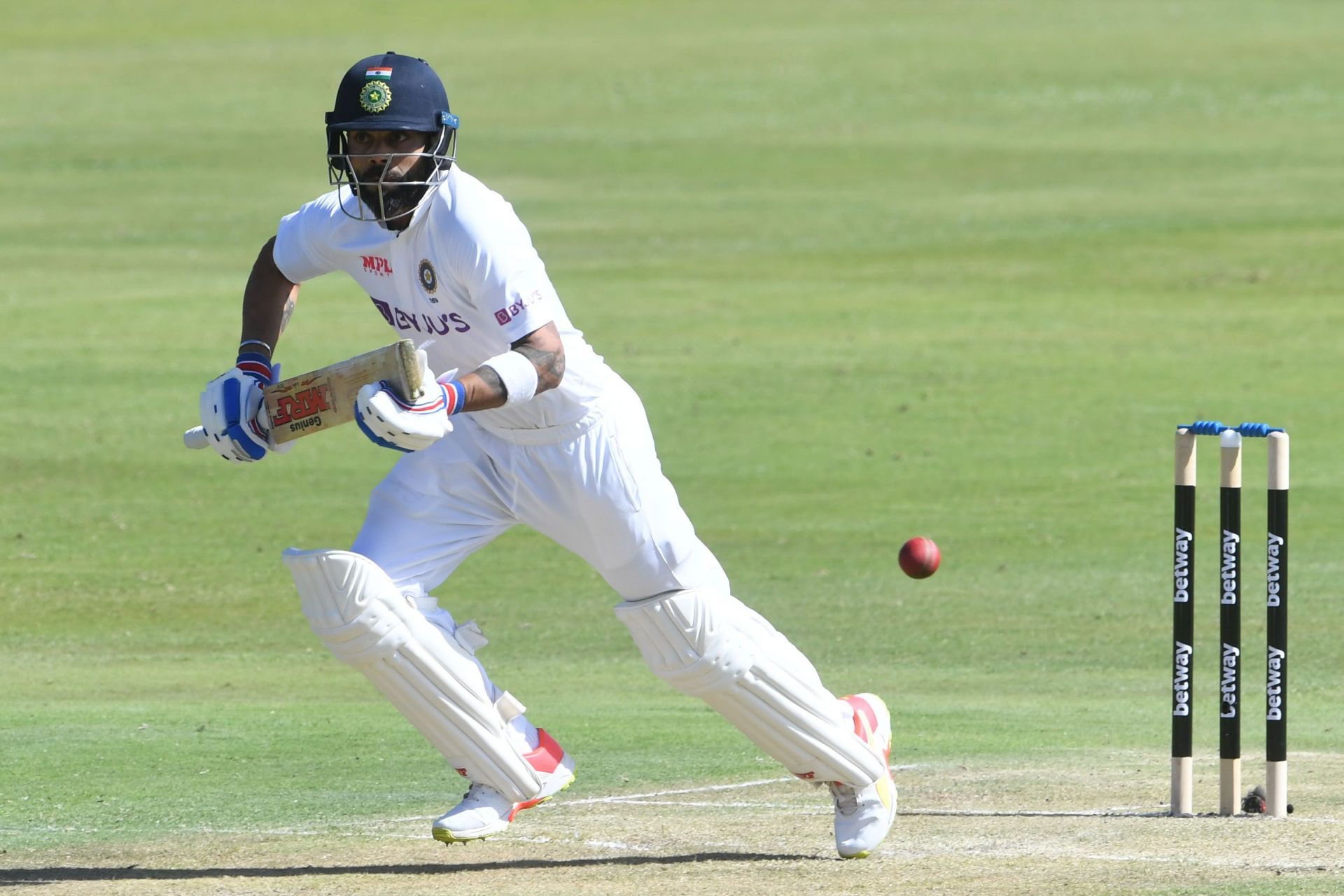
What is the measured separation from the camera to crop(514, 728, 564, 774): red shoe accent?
5.49 metres

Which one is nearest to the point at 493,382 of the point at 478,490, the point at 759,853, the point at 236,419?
the point at 478,490

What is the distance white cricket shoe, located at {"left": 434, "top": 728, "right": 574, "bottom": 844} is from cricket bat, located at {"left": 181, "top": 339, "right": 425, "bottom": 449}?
0.98 m

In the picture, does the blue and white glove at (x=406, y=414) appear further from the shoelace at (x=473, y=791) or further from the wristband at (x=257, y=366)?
the shoelace at (x=473, y=791)

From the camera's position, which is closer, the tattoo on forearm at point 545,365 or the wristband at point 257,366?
the tattoo on forearm at point 545,365

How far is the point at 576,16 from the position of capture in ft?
157

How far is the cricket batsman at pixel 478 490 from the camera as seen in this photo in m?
5.13

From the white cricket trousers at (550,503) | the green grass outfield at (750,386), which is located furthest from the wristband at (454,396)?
the green grass outfield at (750,386)

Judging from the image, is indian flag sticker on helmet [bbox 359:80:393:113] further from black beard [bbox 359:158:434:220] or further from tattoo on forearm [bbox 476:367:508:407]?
tattoo on forearm [bbox 476:367:508:407]

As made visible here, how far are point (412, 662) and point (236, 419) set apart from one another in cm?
71

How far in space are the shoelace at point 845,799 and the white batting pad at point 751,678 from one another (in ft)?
0.06

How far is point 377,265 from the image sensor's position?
5324 mm

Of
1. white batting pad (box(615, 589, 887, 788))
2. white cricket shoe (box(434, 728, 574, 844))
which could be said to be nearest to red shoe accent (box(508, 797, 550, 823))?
white cricket shoe (box(434, 728, 574, 844))

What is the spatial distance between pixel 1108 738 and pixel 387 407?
3.57 metres

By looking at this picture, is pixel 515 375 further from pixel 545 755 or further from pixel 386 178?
pixel 545 755
